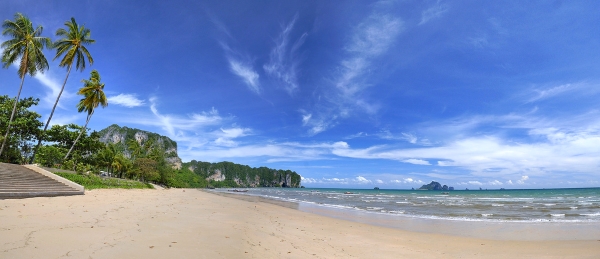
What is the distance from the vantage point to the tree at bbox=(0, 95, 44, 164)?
1049 inches

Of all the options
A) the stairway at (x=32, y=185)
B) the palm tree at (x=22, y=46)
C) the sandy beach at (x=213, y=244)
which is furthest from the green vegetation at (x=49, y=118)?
the sandy beach at (x=213, y=244)

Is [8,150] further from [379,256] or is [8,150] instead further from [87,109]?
[379,256]

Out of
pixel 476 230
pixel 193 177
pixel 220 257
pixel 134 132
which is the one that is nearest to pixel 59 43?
pixel 220 257

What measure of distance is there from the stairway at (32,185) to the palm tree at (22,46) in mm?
10921

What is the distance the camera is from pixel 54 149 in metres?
31.0

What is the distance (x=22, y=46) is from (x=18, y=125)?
7.64 metres

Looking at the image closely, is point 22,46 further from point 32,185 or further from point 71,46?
point 32,185

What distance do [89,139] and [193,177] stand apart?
3122 inches

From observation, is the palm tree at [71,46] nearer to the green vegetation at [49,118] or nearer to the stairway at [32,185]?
the green vegetation at [49,118]

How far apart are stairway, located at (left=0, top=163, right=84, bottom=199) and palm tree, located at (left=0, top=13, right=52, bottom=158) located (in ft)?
35.8

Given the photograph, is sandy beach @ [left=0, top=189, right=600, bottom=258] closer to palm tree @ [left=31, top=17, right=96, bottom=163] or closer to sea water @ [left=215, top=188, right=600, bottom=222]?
sea water @ [left=215, top=188, right=600, bottom=222]

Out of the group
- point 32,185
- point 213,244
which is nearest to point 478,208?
point 213,244

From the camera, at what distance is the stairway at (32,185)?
12636 mm

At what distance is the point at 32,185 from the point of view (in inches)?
595
